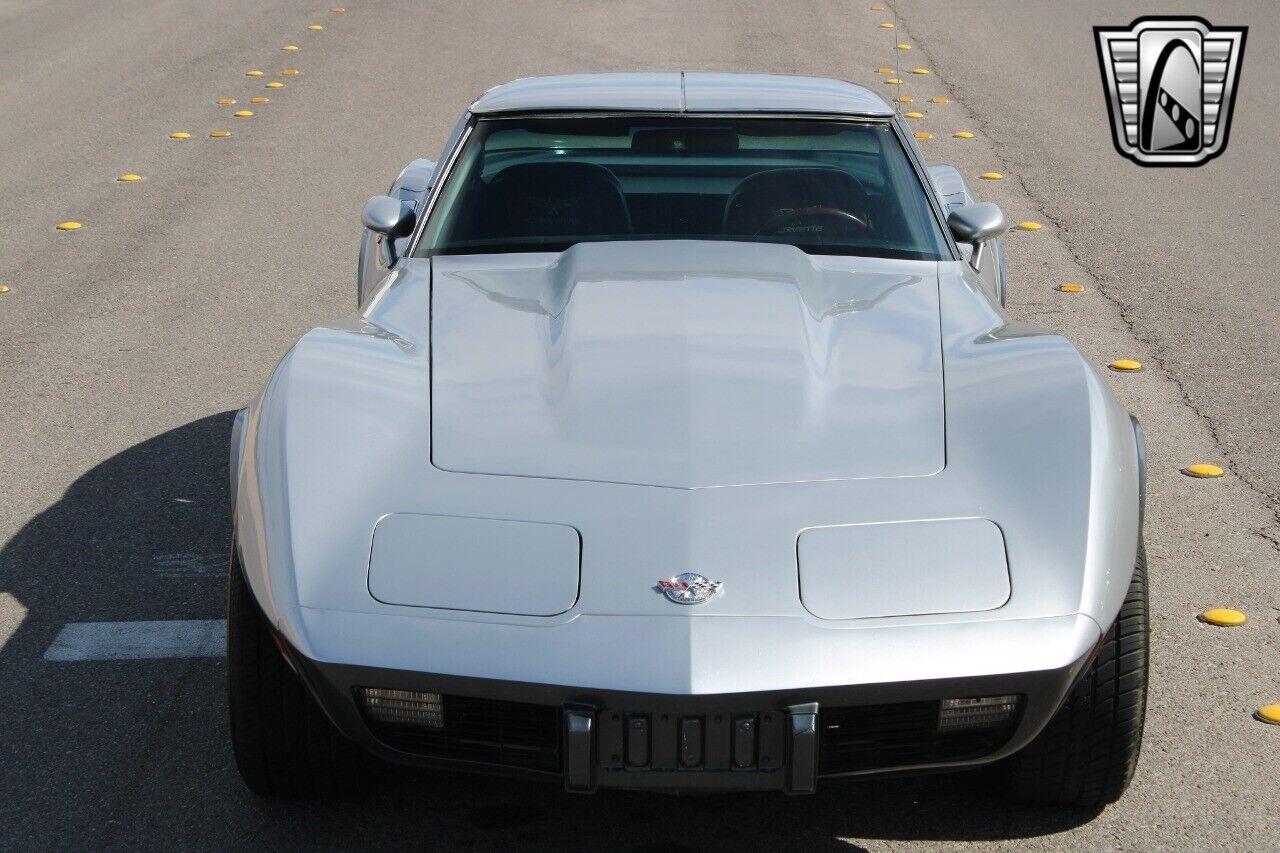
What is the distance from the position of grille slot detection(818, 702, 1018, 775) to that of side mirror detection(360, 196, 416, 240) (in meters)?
2.32

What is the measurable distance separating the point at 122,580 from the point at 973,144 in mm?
7221

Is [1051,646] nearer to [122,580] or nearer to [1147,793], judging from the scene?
[1147,793]

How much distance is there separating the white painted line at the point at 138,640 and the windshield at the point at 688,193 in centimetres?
119

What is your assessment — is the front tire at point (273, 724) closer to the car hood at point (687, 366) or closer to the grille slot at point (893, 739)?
the car hood at point (687, 366)

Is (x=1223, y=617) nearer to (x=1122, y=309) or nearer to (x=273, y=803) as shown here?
(x=273, y=803)

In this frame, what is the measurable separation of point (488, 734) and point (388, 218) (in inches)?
83.3

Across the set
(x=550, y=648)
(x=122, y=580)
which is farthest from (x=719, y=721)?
(x=122, y=580)

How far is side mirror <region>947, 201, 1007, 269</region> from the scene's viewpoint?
14.3ft

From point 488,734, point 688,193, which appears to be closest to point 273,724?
point 488,734

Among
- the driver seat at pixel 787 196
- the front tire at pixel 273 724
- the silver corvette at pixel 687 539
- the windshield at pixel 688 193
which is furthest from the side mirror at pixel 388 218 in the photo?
the front tire at pixel 273 724

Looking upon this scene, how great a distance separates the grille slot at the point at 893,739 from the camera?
266cm

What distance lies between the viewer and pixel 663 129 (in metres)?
4.48

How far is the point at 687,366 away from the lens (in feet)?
10.8

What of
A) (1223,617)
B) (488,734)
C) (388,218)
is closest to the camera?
(488,734)
